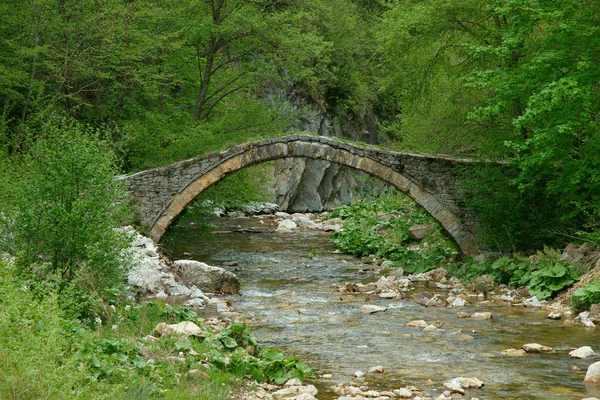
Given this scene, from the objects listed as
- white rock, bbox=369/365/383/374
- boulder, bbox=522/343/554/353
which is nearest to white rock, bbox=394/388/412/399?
white rock, bbox=369/365/383/374

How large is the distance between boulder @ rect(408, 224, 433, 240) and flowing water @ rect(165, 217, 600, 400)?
2846mm

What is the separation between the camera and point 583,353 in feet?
26.8

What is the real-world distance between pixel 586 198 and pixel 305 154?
5336mm

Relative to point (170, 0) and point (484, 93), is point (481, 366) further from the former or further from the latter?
point (170, 0)

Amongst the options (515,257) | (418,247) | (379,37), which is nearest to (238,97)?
(379,37)

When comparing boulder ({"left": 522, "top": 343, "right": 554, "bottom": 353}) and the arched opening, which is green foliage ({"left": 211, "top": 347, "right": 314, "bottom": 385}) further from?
the arched opening

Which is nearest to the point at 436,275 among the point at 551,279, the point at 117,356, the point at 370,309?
the point at 551,279

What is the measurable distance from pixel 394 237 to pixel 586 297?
7724 millimetres

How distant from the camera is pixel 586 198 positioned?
12.3m

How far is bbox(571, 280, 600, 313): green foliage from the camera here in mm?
10062

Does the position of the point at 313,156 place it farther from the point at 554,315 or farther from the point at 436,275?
the point at 554,315

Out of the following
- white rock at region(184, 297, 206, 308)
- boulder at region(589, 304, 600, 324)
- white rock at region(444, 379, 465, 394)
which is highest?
boulder at region(589, 304, 600, 324)

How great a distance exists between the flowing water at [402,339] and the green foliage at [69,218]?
218 cm

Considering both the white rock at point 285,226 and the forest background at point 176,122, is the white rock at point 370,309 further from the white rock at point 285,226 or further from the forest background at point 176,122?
the white rock at point 285,226
